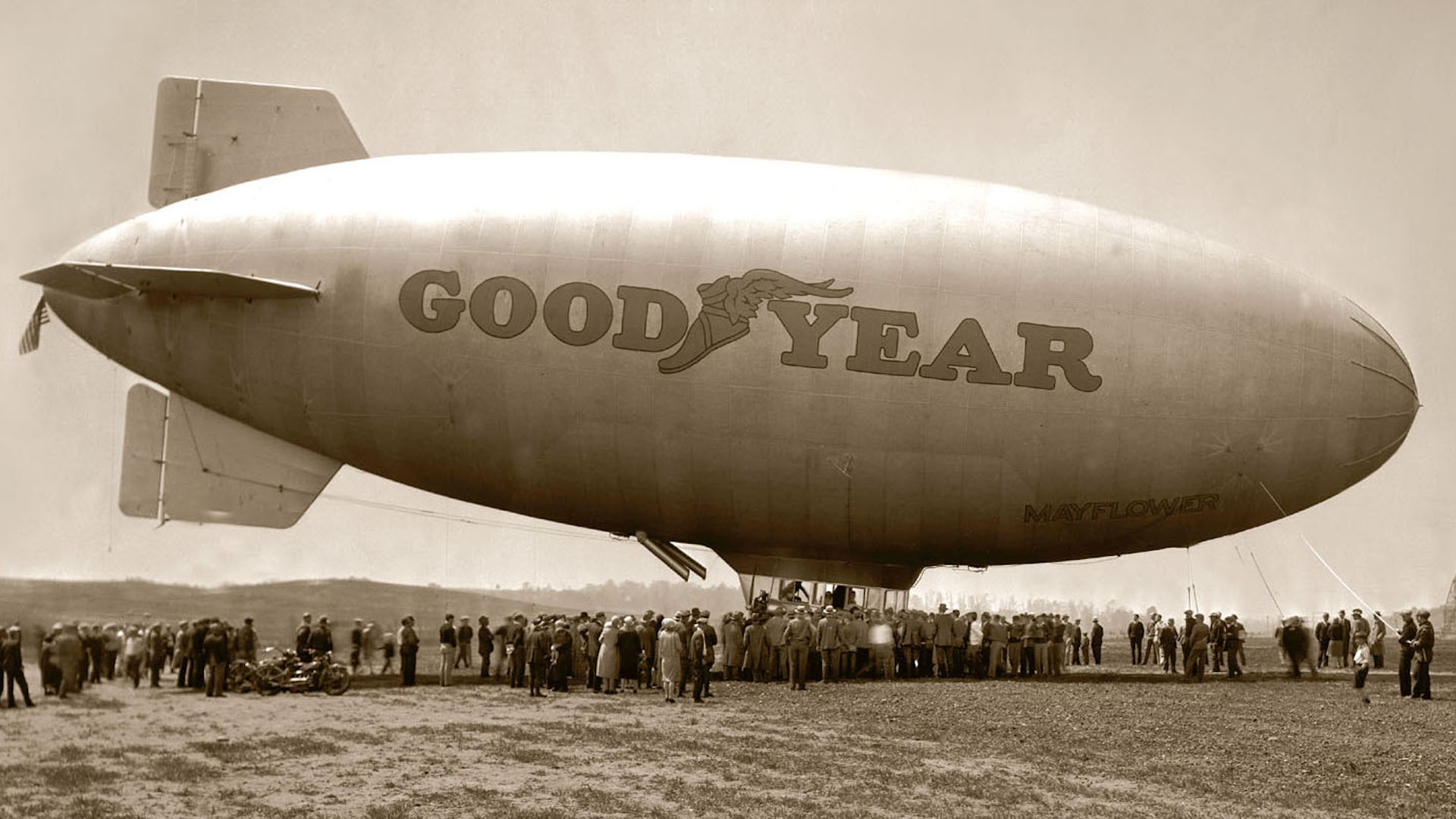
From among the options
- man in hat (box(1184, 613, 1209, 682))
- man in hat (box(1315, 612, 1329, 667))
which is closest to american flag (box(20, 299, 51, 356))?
man in hat (box(1184, 613, 1209, 682))

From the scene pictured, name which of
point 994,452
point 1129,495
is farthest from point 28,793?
point 1129,495

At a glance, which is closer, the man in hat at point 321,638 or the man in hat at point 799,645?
the man in hat at point 321,638

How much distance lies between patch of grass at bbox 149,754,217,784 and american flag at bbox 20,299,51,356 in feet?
42.7

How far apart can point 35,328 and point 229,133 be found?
15.9 ft

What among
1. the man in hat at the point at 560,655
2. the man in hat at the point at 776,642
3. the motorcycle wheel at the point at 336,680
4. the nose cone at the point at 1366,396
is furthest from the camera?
the man in hat at the point at 776,642

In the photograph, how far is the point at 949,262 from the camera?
20609 mm

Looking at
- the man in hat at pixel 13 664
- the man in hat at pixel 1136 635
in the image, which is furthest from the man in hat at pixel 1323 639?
the man in hat at pixel 13 664

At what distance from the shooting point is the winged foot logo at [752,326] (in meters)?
20.4

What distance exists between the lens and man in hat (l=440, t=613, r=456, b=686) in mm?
21828

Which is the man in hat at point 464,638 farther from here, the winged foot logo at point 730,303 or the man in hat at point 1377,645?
the man in hat at point 1377,645

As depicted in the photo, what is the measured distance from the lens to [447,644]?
72.1ft

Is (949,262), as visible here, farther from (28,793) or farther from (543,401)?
(28,793)

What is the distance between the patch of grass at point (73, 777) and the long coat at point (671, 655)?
10.8 metres

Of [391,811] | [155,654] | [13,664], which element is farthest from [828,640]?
[13,664]
